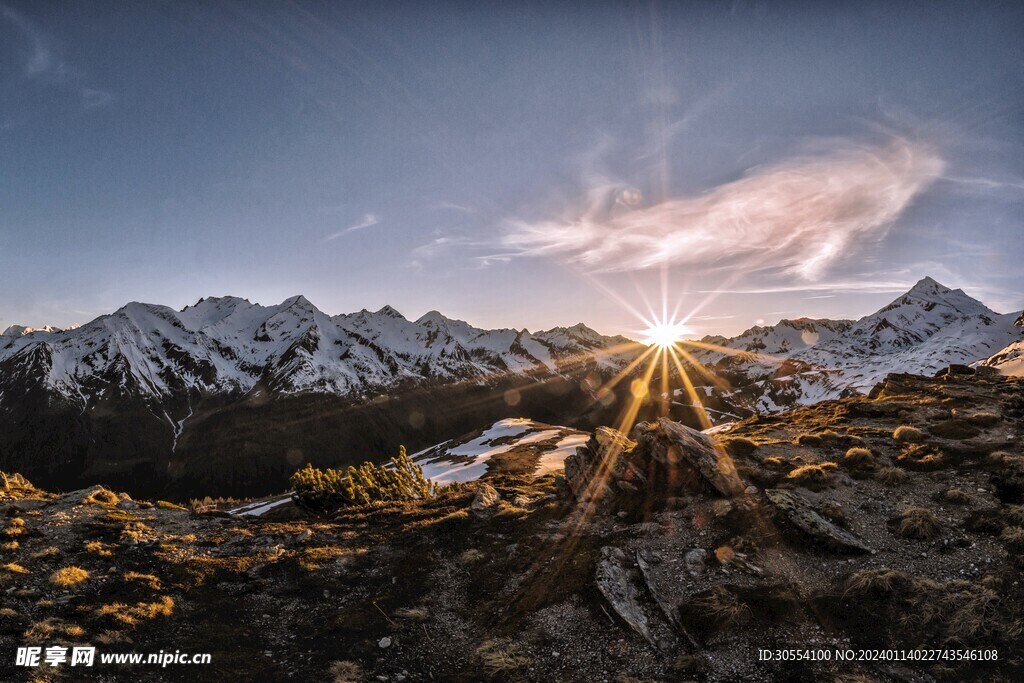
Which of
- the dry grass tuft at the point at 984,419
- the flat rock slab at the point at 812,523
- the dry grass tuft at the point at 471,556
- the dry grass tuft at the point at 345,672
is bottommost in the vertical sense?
the dry grass tuft at the point at 345,672

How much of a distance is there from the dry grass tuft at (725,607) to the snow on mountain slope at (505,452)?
4106 cm

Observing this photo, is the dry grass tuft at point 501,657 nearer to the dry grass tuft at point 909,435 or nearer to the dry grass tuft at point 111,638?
the dry grass tuft at point 111,638

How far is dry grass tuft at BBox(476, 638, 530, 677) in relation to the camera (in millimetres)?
13586

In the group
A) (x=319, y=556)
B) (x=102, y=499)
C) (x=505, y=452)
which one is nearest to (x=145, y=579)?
(x=319, y=556)

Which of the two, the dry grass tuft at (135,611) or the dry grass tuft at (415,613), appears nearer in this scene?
the dry grass tuft at (135,611)

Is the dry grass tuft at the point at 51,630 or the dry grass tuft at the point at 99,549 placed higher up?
the dry grass tuft at the point at 99,549

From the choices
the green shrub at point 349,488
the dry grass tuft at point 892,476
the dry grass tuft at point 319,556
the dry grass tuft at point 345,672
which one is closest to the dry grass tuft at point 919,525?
the dry grass tuft at point 892,476

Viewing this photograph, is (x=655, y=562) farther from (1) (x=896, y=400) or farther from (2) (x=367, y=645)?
(1) (x=896, y=400)

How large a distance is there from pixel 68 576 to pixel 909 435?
4331 centimetres

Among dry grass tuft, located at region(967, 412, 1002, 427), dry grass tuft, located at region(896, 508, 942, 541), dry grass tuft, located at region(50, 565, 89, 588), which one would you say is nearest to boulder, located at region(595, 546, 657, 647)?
dry grass tuft, located at region(896, 508, 942, 541)

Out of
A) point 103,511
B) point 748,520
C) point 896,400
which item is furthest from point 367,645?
point 896,400

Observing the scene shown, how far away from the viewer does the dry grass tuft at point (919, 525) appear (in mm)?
16578

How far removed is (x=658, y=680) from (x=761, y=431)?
105 feet

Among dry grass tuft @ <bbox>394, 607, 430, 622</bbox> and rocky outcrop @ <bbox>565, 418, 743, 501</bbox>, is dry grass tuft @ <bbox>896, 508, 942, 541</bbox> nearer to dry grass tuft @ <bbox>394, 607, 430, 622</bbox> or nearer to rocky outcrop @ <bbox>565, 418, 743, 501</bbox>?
rocky outcrop @ <bbox>565, 418, 743, 501</bbox>
